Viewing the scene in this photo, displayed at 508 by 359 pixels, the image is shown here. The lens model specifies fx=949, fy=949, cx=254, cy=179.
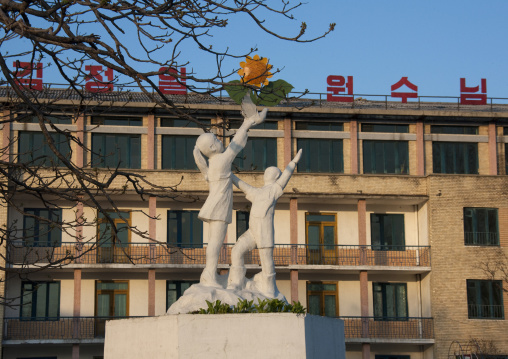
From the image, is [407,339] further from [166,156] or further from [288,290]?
[166,156]

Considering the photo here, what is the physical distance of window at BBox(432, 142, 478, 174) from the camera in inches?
1508

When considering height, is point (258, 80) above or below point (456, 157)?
below

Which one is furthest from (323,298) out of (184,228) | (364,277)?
(184,228)

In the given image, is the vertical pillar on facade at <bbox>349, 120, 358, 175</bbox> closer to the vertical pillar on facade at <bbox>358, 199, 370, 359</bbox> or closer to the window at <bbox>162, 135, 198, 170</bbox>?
the vertical pillar on facade at <bbox>358, 199, 370, 359</bbox>

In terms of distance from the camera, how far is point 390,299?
124 ft

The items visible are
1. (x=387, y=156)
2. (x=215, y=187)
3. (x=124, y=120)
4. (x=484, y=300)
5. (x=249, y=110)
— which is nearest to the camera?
(x=215, y=187)

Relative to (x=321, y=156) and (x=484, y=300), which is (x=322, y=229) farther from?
(x=484, y=300)

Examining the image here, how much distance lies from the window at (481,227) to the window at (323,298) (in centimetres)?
556

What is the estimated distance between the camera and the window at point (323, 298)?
122ft

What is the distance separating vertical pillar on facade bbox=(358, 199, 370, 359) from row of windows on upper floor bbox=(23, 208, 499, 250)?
0.70 metres

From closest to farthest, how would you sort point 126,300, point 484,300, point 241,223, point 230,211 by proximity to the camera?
point 230,211
point 484,300
point 126,300
point 241,223

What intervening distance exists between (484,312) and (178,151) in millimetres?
13295

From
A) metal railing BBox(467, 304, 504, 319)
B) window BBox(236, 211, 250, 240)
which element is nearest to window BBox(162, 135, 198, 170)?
window BBox(236, 211, 250, 240)

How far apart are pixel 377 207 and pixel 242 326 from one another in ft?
83.7
